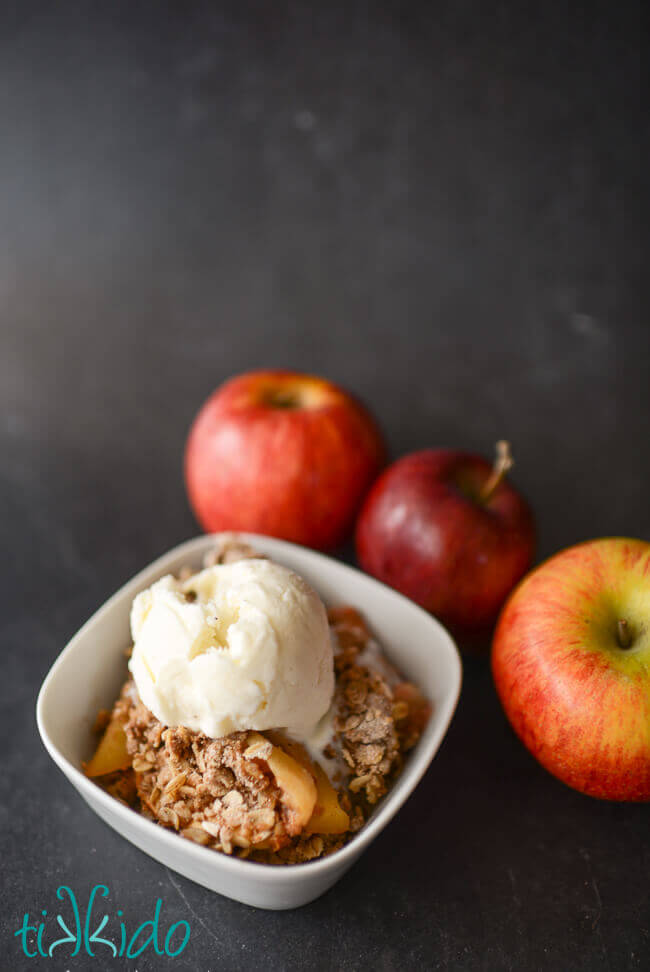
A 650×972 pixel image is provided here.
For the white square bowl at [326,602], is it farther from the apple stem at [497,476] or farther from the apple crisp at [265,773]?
the apple stem at [497,476]

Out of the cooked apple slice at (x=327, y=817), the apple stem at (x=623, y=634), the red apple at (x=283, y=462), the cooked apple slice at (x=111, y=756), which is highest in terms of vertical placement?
the red apple at (x=283, y=462)

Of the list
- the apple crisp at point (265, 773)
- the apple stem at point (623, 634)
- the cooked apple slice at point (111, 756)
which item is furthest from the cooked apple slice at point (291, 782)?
the apple stem at point (623, 634)

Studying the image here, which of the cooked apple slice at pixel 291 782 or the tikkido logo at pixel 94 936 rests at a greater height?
the cooked apple slice at pixel 291 782

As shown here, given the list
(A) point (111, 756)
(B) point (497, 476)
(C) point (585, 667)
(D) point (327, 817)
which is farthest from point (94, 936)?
(B) point (497, 476)

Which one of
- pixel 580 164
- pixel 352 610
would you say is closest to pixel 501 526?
pixel 352 610

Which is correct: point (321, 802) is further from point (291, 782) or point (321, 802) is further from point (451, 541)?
point (451, 541)

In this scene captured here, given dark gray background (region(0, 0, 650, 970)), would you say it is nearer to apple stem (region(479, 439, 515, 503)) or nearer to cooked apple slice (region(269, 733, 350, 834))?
apple stem (region(479, 439, 515, 503))
